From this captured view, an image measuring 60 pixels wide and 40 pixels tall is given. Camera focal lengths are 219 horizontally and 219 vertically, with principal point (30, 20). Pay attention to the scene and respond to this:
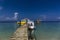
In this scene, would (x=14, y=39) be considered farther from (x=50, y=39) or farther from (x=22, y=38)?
(x=50, y=39)

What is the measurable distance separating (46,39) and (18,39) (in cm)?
431

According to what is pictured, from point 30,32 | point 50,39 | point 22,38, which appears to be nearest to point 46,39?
point 50,39

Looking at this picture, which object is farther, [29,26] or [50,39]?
[50,39]

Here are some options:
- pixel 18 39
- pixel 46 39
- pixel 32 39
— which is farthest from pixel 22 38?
pixel 46 39

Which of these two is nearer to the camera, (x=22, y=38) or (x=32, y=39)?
(x=22, y=38)

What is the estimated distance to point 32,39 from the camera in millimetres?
6727

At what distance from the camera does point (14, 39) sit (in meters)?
5.02

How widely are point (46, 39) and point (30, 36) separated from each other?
2.50 m

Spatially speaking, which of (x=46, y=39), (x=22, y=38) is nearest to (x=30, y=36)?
(x=22, y=38)

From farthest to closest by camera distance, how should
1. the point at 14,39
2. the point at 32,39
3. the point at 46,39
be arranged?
the point at 46,39 → the point at 32,39 → the point at 14,39

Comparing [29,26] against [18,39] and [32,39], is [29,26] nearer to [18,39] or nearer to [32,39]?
[32,39]

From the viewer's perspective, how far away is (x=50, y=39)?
938 centimetres

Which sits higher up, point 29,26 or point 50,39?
point 29,26

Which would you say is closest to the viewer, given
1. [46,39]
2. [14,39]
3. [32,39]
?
[14,39]
